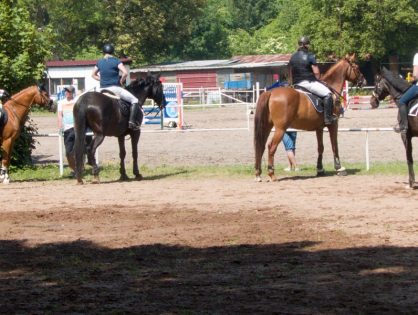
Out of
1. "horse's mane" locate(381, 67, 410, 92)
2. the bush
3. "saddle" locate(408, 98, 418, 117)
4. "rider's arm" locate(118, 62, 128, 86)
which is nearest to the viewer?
"saddle" locate(408, 98, 418, 117)

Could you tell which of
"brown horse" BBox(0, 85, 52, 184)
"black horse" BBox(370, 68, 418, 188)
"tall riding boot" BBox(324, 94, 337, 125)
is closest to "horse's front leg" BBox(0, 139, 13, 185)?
"brown horse" BBox(0, 85, 52, 184)

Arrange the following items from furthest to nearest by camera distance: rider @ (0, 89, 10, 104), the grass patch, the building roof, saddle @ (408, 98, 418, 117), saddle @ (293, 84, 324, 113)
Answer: the building roof, the grass patch, rider @ (0, 89, 10, 104), saddle @ (293, 84, 324, 113), saddle @ (408, 98, 418, 117)

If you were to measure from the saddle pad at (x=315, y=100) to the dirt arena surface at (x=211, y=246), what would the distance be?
1.44 m

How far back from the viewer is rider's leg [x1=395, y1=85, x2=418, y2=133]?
56.1 ft

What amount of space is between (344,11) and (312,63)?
5664cm

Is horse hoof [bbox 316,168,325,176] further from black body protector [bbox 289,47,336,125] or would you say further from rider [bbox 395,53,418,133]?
rider [bbox 395,53,418,133]

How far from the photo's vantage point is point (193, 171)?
21.8m

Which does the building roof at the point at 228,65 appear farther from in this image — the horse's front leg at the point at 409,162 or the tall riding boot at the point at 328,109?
the horse's front leg at the point at 409,162

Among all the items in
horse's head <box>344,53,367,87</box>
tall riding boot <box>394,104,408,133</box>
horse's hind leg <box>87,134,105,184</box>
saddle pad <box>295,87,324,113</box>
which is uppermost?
horse's head <box>344,53,367,87</box>

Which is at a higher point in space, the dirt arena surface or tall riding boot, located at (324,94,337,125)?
tall riding boot, located at (324,94,337,125)

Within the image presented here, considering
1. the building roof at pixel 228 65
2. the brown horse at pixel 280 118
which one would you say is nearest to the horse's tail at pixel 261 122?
the brown horse at pixel 280 118

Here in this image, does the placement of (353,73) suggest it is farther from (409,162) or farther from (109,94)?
(109,94)

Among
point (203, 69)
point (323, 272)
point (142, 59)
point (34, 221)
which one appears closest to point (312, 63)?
point (34, 221)

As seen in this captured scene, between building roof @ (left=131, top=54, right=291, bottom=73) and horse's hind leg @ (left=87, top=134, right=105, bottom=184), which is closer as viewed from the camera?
horse's hind leg @ (left=87, top=134, right=105, bottom=184)
